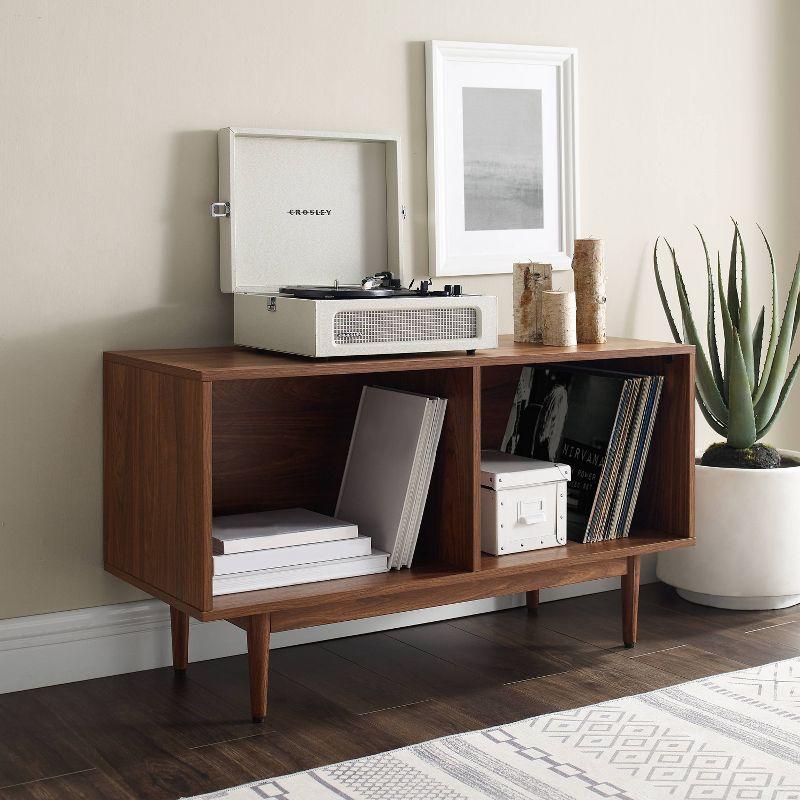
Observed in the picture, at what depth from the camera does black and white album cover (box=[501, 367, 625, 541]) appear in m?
2.55

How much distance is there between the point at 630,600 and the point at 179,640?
97 cm

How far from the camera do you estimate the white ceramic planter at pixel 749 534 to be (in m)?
2.81

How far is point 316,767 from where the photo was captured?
199cm

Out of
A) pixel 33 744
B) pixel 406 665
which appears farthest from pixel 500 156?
pixel 33 744

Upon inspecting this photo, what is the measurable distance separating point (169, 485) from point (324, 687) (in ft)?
1.77

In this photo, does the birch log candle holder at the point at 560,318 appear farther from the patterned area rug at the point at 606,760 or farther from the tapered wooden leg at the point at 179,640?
Result: the tapered wooden leg at the point at 179,640

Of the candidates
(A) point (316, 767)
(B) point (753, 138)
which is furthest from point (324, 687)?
(B) point (753, 138)

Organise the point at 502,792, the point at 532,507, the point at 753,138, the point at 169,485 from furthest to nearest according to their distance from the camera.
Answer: the point at 753,138
the point at 532,507
the point at 169,485
the point at 502,792

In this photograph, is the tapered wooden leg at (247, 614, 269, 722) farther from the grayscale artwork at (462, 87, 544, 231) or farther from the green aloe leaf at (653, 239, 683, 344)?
the green aloe leaf at (653, 239, 683, 344)

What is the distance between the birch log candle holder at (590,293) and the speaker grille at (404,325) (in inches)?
16.1

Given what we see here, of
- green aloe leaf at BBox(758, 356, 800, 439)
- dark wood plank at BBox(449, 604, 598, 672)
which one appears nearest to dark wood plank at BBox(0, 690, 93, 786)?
dark wood plank at BBox(449, 604, 598, 672)

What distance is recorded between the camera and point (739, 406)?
283 cm

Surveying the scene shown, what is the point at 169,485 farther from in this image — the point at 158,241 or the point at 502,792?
the point at 502,792

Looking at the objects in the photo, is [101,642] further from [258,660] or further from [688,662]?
[688,662]
